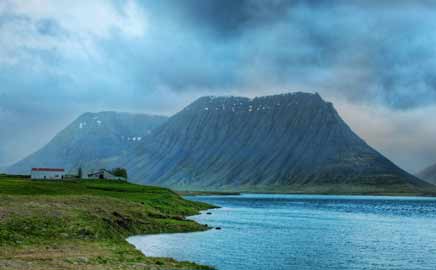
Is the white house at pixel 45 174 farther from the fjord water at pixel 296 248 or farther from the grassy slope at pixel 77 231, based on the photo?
the fjord water at pixel 296 248

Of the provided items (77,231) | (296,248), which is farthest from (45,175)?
(296,248)

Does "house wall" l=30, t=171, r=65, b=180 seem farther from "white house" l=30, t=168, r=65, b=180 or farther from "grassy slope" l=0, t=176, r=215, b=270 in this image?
"grassy slope" l=0, t=176, r=215, b=270

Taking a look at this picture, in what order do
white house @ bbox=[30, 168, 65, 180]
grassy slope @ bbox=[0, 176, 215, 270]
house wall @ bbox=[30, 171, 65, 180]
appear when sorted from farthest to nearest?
white house @ bbox=[30, 168, 65, 180]
house wall @ bbox=[30, 171, 65, 180]
grassy slope @ bbox=[0, 176, 215, 270]

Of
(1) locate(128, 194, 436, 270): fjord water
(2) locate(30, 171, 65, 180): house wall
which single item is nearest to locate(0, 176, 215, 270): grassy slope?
(1) locate(128, 194, 436, 270): fjord water

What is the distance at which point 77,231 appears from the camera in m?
66.1

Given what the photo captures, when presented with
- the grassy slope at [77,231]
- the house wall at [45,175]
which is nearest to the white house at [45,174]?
the house wall at [45,175]

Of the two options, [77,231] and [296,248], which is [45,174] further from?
[296,248]

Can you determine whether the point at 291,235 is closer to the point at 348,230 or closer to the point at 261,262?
the point at 348,230

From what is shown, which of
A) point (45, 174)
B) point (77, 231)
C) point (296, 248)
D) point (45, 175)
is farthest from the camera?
point (45, 174)

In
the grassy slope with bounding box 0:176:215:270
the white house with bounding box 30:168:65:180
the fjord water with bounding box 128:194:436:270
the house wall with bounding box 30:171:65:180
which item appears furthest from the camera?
the white house with bounding box 30:168:65:180

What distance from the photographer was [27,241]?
5784 cm

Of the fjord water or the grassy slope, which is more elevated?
the grassy slope

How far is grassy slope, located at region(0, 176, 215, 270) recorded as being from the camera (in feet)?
154

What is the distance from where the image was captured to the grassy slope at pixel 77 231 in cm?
4684
